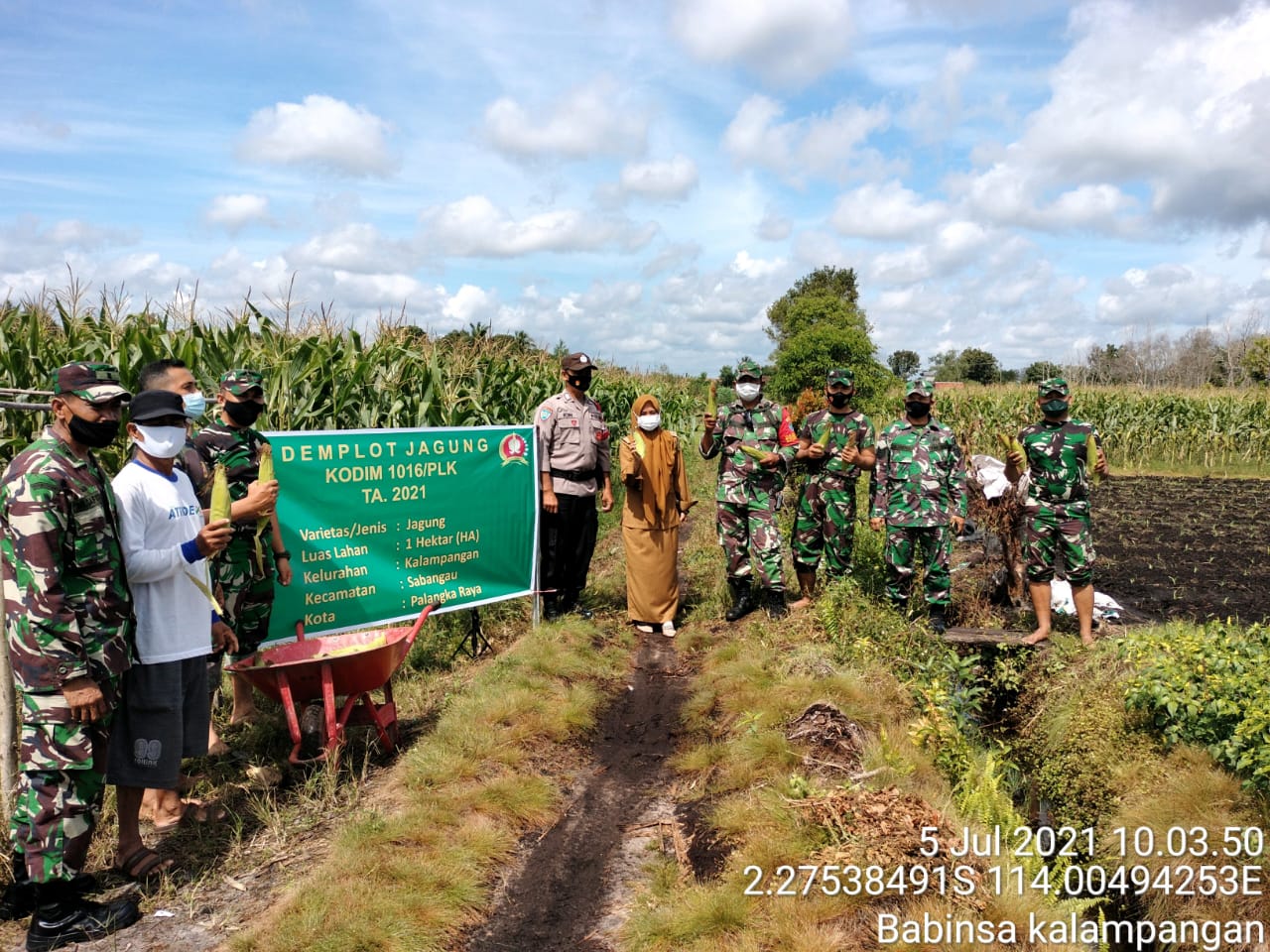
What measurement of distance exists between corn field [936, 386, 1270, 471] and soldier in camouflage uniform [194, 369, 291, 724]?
61.4 feet

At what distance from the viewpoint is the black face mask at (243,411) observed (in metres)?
4.73

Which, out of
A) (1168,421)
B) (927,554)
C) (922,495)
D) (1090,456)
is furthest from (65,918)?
(1168,421)

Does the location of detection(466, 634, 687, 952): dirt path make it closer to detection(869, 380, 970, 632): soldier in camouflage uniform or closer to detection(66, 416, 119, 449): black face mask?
detection(869, 380, 970, 632): soldier in camouflage uniform

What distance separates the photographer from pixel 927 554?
672 cm

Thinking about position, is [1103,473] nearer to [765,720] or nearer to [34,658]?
[765,720]

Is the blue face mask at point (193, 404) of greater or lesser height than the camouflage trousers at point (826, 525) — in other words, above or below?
above

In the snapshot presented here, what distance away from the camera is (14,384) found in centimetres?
561

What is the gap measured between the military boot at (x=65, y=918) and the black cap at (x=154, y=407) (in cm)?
187

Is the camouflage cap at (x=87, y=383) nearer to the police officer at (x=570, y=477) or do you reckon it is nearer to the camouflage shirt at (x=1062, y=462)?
the police officer at (x=570, y=477)

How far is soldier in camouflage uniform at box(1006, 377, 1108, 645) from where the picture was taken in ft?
20.1

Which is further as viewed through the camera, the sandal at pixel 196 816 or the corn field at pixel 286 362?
the corn field at pixel 286 362

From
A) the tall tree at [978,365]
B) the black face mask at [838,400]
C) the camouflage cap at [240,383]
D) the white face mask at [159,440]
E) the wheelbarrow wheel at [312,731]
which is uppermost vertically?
the tall tree at [978,365]

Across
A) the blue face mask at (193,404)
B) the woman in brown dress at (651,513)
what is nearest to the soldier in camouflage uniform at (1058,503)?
the woman in brown dress at (651,513)

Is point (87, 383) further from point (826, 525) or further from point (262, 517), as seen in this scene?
point (826, 525)
